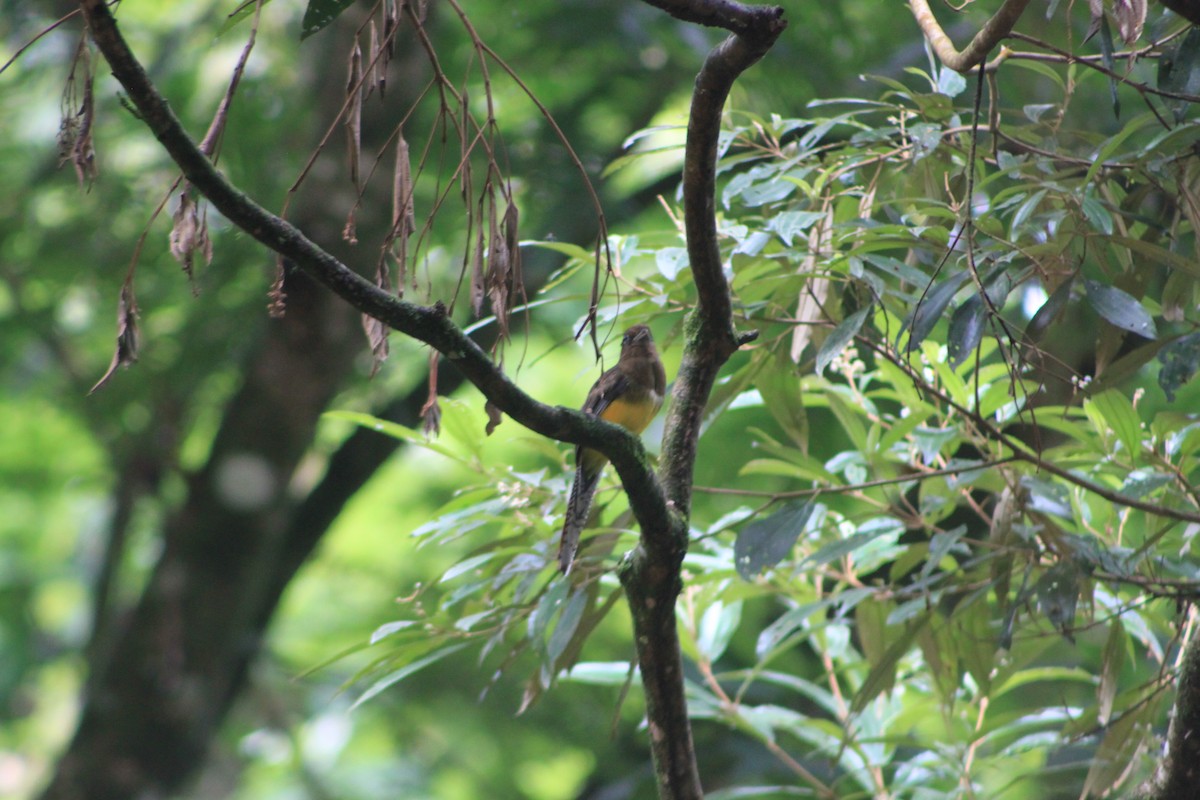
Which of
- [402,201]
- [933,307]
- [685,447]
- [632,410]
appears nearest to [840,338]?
[933,307]

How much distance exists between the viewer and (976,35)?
5.38 feet

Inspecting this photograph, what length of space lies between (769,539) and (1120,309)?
0.75m

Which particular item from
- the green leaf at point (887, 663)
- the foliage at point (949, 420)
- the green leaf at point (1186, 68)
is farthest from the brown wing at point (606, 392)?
the green leaf at point (1186, 68)

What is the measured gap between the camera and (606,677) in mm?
3109

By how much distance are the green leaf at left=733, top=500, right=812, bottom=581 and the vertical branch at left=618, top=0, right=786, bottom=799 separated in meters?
0.38

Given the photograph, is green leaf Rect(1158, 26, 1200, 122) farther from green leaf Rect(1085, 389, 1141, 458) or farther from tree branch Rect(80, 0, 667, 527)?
tree branch Rect(80, 0, 667, 527)

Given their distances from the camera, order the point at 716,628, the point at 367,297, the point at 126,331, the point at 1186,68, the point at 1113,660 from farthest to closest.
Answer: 1. the point at 716,628
2. the point at 1113,660
3. the point at 1186,68
4. the point at 126,331
5. the point at 367,297

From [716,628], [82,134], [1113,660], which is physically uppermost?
[82,134]

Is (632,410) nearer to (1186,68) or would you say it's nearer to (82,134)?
(1186,68)

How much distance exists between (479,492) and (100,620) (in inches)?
161

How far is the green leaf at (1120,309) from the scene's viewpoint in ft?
5.71

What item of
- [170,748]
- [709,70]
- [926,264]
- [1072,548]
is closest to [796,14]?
[926,264]

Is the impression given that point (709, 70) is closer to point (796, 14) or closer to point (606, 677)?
point (606, 677)

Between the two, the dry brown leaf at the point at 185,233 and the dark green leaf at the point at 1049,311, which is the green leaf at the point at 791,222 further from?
the dry brown leaf at the point at 185,233
